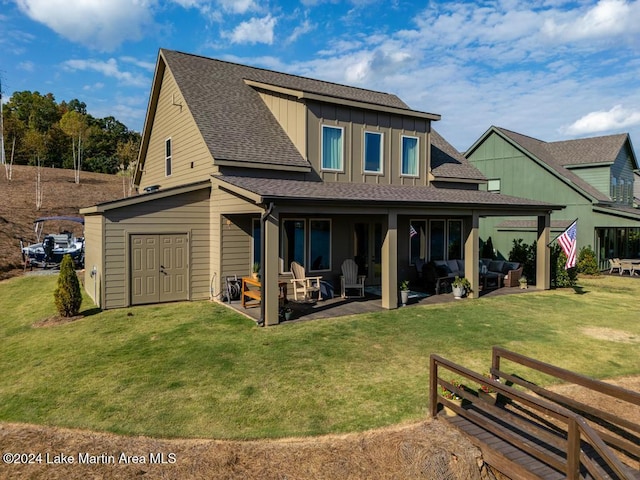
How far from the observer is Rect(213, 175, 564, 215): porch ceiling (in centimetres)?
955

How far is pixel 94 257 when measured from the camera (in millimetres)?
12195

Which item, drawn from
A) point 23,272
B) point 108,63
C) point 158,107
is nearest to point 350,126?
point 158,107

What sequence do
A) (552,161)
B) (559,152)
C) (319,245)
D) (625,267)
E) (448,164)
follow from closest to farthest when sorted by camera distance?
1. (319,245)
2. (448,164)
3. (625,267)
4. (552,161)
5. (559,152)

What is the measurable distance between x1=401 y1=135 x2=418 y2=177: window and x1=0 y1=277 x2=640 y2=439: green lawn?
17.6ft

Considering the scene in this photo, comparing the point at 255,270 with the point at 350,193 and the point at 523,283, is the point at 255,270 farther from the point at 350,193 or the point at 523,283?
the point at 523,283

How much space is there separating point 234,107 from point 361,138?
462 centimetres

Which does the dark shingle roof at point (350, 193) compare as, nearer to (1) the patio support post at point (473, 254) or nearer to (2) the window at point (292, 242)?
(1) the patio support post at point (473, 254)

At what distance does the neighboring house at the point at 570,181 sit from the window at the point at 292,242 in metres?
12.4

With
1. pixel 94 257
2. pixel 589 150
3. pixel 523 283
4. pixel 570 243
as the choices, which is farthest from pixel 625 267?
pixel 94 257

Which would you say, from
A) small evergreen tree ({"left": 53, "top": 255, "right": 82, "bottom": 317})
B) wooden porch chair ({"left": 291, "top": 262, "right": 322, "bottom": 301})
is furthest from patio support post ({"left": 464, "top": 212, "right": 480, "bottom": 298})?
small evergreen tree ({"left": 53, "top": 255, "right": 82, "bottom": 317})

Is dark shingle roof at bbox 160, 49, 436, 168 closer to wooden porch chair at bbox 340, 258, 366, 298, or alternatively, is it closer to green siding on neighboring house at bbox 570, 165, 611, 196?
wooden porch chair at bbox 340, 258, 366, 298

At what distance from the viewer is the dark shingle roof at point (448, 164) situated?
1603 centimetres

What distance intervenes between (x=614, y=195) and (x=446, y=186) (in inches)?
558

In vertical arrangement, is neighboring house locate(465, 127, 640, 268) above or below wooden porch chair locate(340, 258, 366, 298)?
→ above
